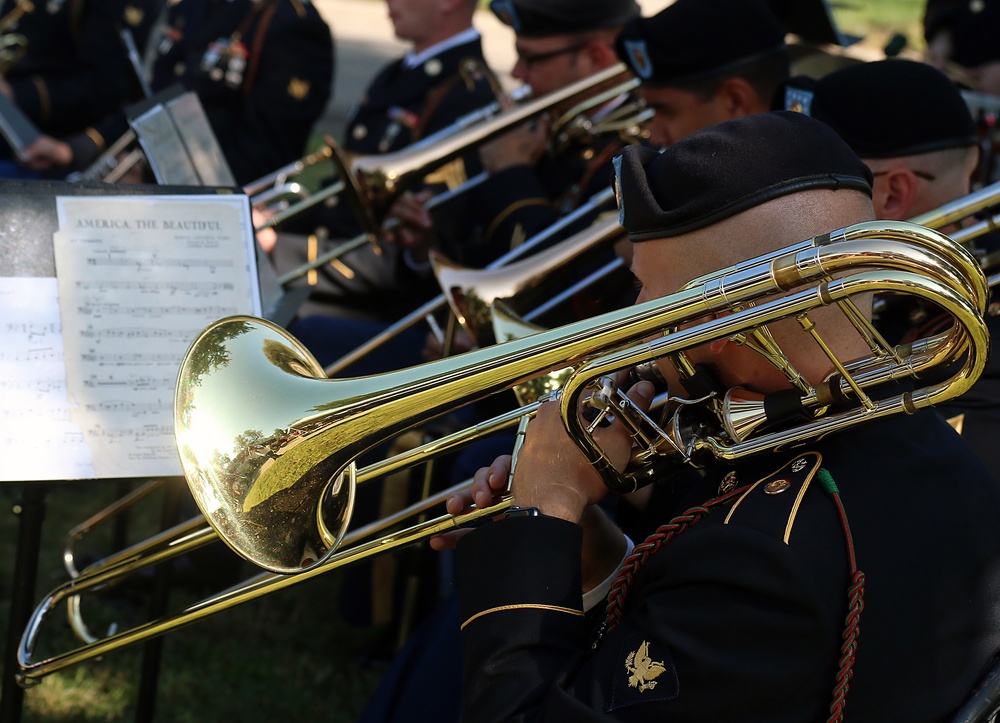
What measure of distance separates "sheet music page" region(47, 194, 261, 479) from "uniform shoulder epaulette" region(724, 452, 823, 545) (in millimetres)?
1059

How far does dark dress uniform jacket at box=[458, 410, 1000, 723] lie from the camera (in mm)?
1299

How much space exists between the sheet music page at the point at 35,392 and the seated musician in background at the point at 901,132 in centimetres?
167

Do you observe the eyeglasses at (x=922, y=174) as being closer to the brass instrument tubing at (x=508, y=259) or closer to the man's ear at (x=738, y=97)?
the man's ear at (x=738, y=97)

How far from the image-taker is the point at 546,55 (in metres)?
3.78

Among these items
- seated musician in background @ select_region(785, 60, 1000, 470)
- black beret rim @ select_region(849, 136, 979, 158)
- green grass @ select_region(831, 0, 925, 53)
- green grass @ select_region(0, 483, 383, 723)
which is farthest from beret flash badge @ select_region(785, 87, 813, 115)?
green grass @ select_region(831, 0, 925, 53)

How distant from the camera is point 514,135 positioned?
3.65 metres

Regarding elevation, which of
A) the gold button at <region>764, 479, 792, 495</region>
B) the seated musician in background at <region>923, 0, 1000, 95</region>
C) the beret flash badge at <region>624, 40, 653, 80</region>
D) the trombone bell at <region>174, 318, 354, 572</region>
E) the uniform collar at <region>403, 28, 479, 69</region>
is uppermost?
the trombone bell at <region>174, 318, 354, 572</region>

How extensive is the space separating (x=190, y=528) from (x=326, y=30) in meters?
3.33

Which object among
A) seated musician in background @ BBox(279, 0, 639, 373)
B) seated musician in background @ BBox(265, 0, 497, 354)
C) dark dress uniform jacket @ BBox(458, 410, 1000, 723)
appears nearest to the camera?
dark dress uniform jacket @ BBox(458, 410, 1000, 723)

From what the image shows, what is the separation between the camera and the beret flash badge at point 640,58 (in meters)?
3.02

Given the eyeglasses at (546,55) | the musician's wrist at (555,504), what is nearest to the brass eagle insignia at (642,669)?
the musician's wrist at (555,504)

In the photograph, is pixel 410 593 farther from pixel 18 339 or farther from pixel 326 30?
pixel 326 30

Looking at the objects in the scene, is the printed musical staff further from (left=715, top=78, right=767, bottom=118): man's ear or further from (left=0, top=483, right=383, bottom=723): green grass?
(left=715, top=78, right=767, bottom=118): man's ear

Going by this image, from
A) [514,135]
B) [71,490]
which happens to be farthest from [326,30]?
[71,490]
